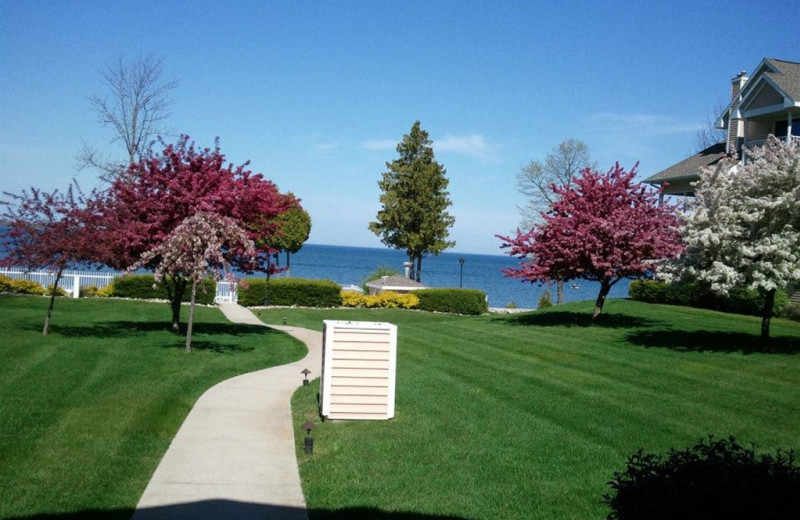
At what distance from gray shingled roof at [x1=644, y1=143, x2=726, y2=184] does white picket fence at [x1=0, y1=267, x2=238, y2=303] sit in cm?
2058

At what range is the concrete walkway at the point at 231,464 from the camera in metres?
6.45

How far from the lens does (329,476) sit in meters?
7.58

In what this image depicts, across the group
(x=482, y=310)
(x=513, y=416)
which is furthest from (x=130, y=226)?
(x=482, y=310)

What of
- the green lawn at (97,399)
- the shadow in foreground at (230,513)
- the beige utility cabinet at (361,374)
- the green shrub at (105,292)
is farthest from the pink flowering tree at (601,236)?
the green shrub at (105,292)

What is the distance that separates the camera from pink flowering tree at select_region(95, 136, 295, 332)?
17.8 m

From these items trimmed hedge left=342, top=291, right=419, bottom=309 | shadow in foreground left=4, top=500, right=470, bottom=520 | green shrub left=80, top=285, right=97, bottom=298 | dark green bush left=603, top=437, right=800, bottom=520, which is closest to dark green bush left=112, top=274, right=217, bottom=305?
green shrub left=80, top=285, right=97, bottom=298

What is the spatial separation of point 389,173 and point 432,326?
19258 millimetres

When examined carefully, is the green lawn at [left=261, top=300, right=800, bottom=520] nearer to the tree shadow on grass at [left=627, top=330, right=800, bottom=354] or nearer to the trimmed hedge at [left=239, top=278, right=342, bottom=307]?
the tree shadow on grass at [left=627, top=330, right=800, bottom=354]

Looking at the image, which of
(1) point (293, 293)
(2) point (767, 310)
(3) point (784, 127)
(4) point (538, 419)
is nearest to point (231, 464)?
(4) point (538, 419)

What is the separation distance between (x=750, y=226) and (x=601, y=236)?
17.8 ft

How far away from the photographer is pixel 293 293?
33.0 meters

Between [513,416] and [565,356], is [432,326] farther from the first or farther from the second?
[513,416]

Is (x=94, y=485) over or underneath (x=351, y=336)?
underneath

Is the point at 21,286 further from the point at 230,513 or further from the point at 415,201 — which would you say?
the point at 230,513
